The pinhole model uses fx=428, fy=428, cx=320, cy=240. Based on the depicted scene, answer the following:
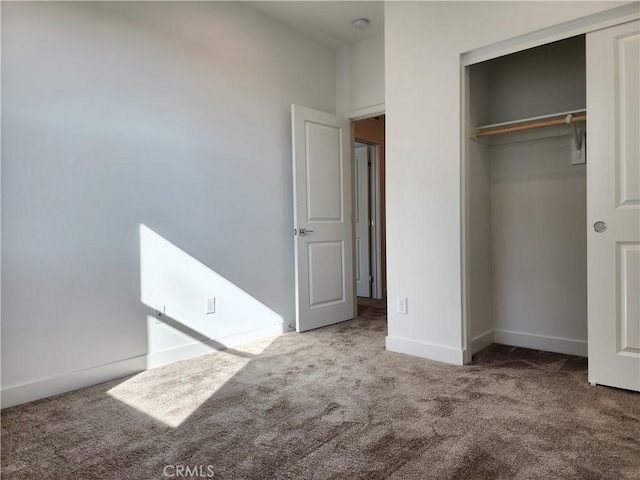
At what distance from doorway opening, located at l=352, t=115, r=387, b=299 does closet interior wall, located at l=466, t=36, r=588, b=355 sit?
7.93 ft

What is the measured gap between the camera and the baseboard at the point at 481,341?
3.12m

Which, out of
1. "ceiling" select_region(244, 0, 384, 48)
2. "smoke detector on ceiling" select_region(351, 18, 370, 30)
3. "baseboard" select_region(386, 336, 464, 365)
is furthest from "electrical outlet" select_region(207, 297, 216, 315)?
"smoke detector on ceiling" select_region(351, 18, 370, 30)

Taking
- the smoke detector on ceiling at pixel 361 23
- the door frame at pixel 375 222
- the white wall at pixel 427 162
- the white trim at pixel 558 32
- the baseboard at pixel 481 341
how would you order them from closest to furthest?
the white trim at pixel 558 32 → the white wall at pixel 427 162 → the baseboard at pixel 481 341 → the smoke detector on ceiling at pixel 361 23 → the door frame at pixel 375 222

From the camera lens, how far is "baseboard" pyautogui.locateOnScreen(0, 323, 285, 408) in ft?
7.80

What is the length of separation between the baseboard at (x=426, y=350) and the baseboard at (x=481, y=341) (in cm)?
29

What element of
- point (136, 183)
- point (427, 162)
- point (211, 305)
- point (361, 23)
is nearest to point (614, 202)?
point (427, 162)

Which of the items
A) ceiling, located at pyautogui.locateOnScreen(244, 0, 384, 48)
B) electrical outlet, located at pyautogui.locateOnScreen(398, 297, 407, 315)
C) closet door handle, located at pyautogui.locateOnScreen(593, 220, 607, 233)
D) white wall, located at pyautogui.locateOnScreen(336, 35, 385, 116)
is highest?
ceiling, located at pyautogui.locateOnScreen(244, 0, 384, 48)

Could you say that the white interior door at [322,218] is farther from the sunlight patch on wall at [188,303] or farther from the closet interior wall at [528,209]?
the closet interior wall at [528,209]

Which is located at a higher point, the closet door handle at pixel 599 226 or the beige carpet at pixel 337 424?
the closet door handle at pixel 599 226

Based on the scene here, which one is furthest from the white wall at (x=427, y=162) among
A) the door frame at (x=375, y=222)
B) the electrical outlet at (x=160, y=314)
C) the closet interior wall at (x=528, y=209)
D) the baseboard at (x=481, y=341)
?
the door frame at (x=375, y=222)

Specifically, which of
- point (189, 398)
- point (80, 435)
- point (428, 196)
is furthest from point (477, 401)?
point (80, 435)

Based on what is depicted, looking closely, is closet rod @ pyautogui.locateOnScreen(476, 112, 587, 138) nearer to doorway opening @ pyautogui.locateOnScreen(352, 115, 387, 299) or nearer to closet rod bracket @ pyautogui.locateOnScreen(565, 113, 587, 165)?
closet rod bracket @ pyautogui.locateOnScreen(565, 113, 587, 165)

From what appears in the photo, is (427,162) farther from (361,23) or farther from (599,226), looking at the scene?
(361,23)

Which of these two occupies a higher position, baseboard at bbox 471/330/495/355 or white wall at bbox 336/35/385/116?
white wall at bbox 336/35/385/116
